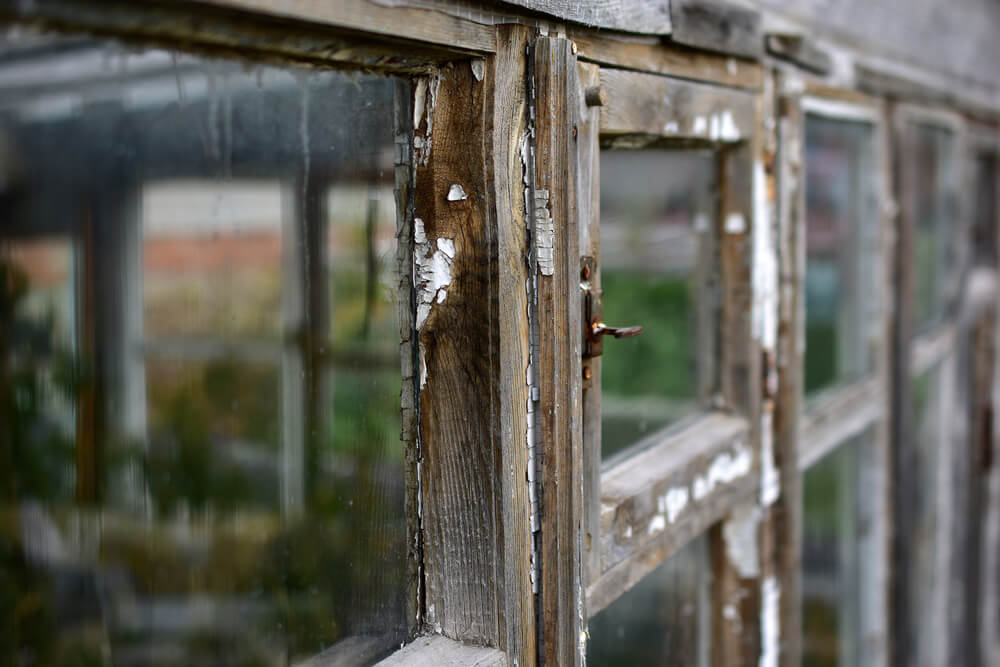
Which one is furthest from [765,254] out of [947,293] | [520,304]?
[947,293]

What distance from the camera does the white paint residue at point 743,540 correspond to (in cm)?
178

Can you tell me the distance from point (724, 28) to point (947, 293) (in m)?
2.15

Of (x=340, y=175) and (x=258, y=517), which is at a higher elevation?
(x=340, y=175)

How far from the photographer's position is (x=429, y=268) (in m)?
1.01

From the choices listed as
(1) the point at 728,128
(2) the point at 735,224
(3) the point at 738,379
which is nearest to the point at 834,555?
(3) the point at 738,379

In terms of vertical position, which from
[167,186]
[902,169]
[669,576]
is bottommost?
[669,576]

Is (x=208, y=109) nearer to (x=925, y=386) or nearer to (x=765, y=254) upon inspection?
(x=765, y=254)

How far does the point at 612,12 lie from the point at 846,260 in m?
1.68

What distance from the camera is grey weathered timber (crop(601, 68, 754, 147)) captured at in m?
1.22

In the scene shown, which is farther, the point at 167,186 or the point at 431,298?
the point at 431,298

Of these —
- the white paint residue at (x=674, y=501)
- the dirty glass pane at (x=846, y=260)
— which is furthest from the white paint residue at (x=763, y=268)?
the dirty glass pane at (x=846, y=260)

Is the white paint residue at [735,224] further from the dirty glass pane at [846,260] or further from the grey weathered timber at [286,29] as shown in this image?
the grey weathered timber at [286,29]

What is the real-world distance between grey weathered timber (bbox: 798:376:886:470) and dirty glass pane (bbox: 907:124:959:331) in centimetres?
68

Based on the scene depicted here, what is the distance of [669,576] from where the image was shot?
1801mm
